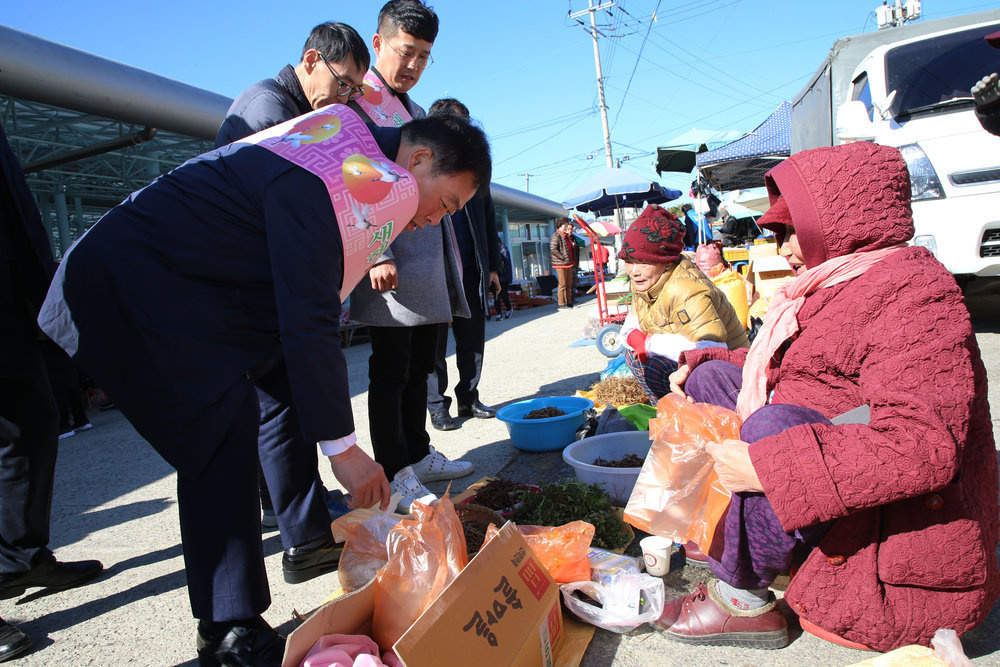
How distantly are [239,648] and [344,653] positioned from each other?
1.17ft

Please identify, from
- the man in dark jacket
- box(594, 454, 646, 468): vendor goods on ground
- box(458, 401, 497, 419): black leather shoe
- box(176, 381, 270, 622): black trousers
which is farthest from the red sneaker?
box(458, 401, 497, 419): black leather shoe

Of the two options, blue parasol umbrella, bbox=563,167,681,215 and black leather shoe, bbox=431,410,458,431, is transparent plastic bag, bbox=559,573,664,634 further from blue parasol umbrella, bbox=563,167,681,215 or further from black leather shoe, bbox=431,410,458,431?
blue parasol umbrella, bbox=563,167,681,215

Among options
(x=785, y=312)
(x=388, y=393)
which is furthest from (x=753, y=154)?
(x=785, y=312)

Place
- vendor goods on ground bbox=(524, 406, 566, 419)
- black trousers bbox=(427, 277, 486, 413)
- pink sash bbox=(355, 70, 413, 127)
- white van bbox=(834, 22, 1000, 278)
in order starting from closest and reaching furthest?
pink sash bbox=(355, 70, 413, 127)
vendor goods on ground bbox=(524, 406, 566, 419)
black trousers bbox=(427, 277, 486, 413)
white van bbox=(834, 22, 1000, 278)

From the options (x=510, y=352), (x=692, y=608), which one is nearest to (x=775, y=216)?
(x=692, y=608)

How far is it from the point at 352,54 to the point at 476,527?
5.78 feet

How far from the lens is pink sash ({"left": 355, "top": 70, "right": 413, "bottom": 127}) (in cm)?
271

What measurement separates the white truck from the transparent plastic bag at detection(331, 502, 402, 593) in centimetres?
459

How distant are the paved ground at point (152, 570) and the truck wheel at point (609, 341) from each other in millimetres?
790

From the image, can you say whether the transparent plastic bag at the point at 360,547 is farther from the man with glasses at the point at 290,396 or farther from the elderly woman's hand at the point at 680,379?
the elderly woman's hand at the point at 680,379

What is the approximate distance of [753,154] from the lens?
11297mm

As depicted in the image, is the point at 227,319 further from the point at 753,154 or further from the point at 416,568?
the point at 753,154

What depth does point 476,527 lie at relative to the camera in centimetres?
206

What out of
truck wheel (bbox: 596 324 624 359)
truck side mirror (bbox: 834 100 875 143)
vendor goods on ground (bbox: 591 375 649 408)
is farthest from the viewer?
truck wheel (bbox: 596 324 624 359)
